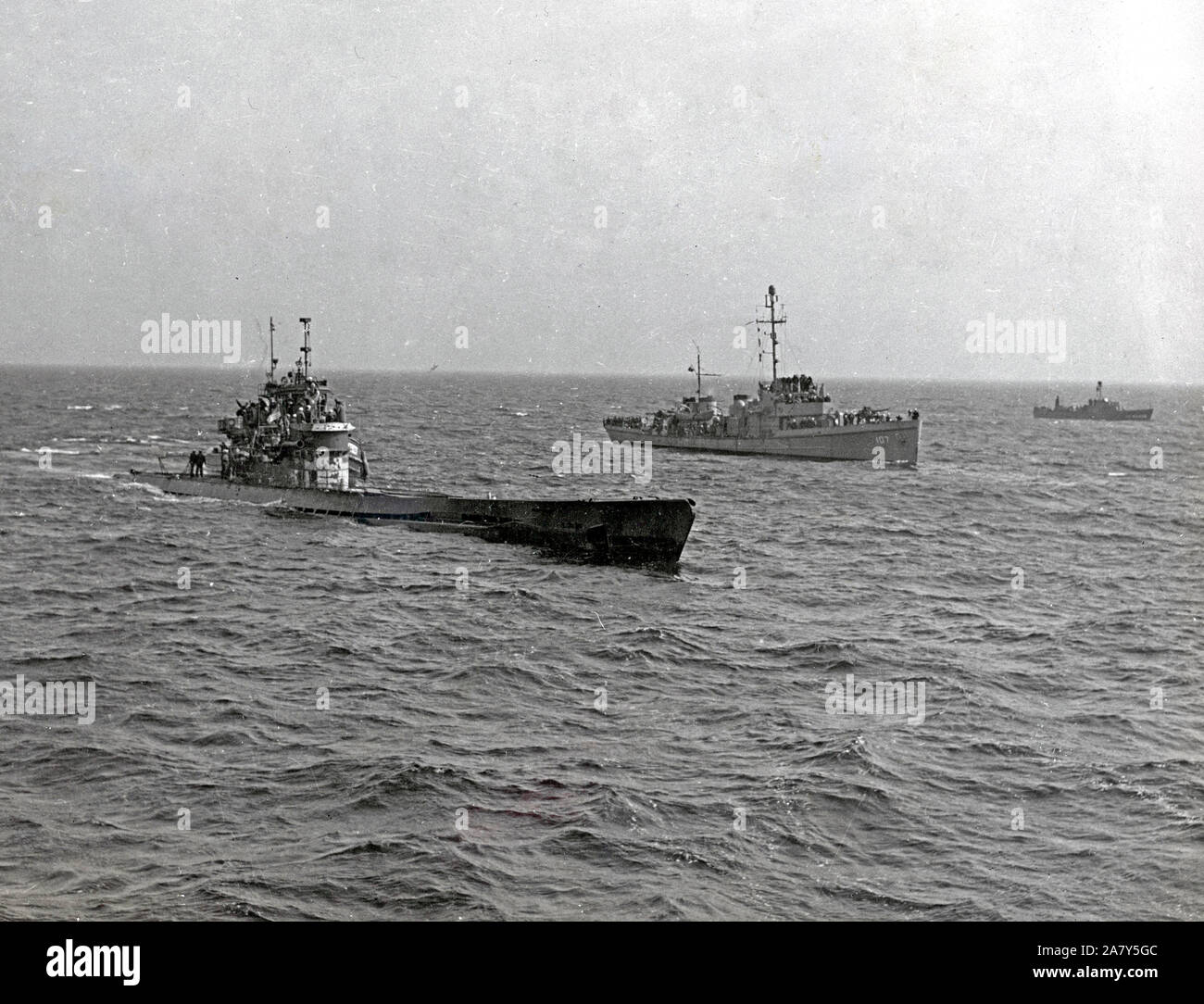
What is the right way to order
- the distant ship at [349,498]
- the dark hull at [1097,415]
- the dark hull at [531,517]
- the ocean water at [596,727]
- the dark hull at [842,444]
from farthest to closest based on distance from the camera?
the dark hull at [1097,415] < the dark hull at [842,444] < the distant ship at [349,498] < the dark hull at [531,517] < the ocean water at [596,727]

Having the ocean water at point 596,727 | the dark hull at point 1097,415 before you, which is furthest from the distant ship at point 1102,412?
the ocean water at point 596,727

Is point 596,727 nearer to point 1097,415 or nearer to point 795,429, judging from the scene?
point 795,429

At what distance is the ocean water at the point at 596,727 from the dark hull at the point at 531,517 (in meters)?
1.21

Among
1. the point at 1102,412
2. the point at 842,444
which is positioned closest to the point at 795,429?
the point at 842,444

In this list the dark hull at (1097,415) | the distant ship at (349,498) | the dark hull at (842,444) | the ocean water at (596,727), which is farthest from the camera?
the dark hull at (1097,415)

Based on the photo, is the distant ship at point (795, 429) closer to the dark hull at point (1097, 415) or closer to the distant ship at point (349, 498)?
the distant ship at point (349, 498)

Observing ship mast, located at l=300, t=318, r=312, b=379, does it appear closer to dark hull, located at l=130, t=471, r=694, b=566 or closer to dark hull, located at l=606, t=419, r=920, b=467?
dark hull, located at l=130, t=471, r=694, b=566

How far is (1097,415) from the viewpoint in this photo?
15612 centimetres

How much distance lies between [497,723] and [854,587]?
19.0 metres

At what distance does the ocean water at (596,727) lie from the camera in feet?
51.4

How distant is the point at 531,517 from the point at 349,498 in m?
9.23

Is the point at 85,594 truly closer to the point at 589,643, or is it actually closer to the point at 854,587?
the point at 589,643

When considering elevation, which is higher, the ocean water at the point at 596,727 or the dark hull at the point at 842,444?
the dark hull at the point at 842,444

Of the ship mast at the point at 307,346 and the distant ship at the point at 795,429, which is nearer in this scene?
the ship mast at the point at 307,346
